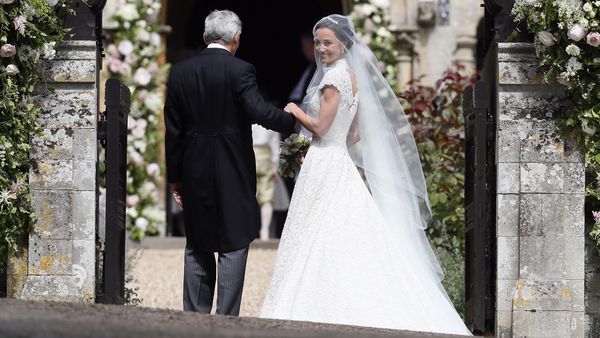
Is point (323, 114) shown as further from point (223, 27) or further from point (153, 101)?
point (153, 101)

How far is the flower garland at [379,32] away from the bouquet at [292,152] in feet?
17.7

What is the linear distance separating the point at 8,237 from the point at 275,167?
6305 millimetres

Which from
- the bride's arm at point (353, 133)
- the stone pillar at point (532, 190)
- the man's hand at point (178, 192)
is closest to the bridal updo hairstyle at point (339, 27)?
the bride's arm at point (353, 133)

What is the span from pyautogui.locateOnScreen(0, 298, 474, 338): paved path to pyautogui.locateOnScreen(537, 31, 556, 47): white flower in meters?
1.84

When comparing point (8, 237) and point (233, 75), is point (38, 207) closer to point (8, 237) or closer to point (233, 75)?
point (8, 237)

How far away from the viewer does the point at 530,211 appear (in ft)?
23.4

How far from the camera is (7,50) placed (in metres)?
6.96

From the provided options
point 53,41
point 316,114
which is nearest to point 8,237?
point 53,41

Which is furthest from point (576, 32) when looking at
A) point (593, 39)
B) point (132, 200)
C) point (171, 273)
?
point (132, 200)

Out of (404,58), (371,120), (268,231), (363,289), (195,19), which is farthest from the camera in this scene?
(195,19)

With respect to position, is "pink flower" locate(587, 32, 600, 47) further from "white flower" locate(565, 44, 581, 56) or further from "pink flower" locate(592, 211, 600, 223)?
"pink flower" locate(592, 211, 600, 223)

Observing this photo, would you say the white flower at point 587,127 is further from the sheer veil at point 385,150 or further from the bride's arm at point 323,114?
the bride's arm at point 323,114

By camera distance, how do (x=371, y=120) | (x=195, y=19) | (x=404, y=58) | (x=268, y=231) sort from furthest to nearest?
(x=195, y=19), (x=268, y=231), (x=404, y=58), (x=371, y=120)

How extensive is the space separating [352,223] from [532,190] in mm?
969
